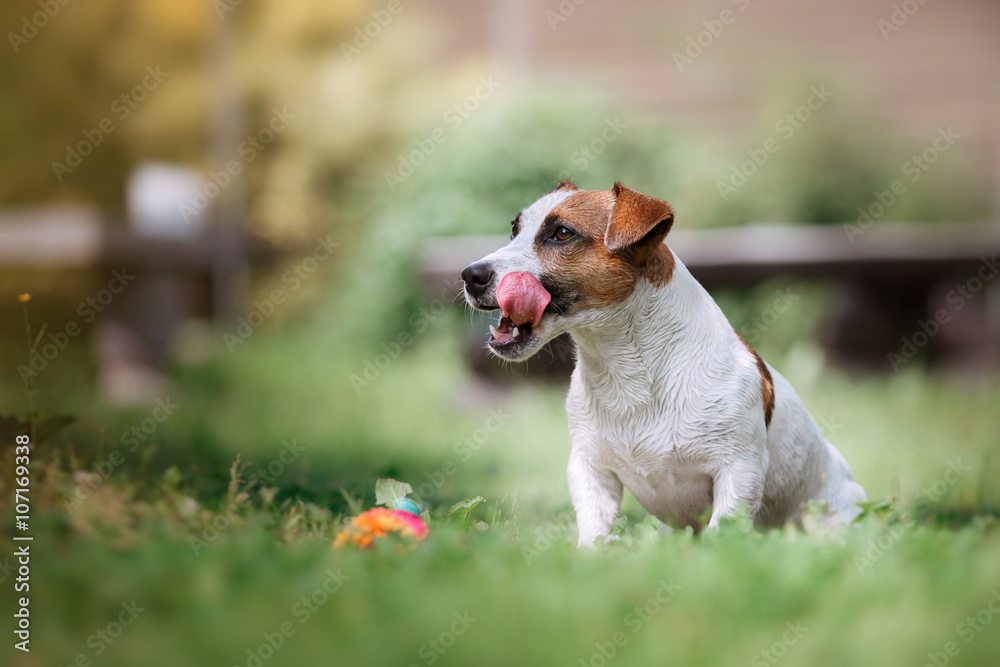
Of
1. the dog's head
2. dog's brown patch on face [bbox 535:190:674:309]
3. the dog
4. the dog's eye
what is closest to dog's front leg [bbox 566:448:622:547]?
the dog

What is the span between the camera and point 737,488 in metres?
2.72

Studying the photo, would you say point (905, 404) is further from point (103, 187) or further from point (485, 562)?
point (103, 187)

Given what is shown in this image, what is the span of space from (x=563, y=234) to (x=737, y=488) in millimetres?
936

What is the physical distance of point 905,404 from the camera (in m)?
6.19

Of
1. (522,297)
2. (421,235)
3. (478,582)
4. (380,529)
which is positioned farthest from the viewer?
(421,235)

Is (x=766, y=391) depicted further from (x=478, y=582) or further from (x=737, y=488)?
(x=478, y=582)

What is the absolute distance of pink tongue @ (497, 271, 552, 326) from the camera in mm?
2703

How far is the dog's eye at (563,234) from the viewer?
2.85 meters

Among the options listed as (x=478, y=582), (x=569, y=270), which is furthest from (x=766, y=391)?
(x=478, y=582)

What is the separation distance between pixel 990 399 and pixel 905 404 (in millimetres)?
674

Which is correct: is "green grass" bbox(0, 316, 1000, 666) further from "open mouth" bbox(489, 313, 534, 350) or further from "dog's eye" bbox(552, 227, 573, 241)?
"dog's eye" bbox(552, 227, 573, 241)

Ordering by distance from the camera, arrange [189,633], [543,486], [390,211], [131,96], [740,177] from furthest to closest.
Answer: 1. [131,96]
2. [390,211]
3. [740,177]
4. [543,486]
5. [189,633]

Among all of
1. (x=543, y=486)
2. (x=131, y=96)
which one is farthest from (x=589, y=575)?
(x=131, y=96)

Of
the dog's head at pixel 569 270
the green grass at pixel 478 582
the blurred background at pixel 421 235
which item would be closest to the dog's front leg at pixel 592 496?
the green grass at pixel 478 582
